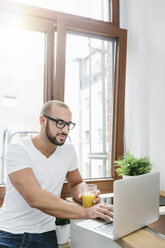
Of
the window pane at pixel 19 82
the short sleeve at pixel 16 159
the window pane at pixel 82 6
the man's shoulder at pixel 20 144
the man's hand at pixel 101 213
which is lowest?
the man's hand at pixel 101 213

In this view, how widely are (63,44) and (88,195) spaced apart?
1329mm

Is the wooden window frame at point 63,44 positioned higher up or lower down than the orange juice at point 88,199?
higher up

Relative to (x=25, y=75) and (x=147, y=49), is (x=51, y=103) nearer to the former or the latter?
(x=25, y=75)

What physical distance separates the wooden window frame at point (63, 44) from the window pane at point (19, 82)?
0.08 meters

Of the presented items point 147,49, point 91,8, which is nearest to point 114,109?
point 147,49

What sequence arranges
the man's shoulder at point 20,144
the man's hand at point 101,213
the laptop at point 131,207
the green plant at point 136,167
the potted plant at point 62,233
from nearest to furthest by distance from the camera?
the laptop at point 131,207 → the man's hand at point 101,213 → the man's shoulder at point 20,144 → the potted plant at point 62,233 → the green plant at point 136,167

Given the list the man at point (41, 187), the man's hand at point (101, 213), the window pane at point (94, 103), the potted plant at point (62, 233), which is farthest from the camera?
the window pane at point (94, 103)

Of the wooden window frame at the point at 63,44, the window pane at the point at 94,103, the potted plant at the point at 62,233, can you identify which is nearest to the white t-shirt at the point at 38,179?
the potted plant at the point at 62,233

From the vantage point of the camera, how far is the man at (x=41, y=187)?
4.03 ft

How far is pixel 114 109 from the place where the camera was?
2301 millimetres

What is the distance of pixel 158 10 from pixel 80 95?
3.34 feet

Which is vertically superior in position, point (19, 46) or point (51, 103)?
point (19, 46)

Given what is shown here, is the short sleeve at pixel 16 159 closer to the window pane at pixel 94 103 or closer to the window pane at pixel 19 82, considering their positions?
the window pane at pixel 19 82

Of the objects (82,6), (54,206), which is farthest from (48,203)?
(82,6)
